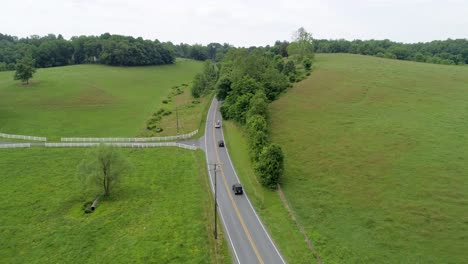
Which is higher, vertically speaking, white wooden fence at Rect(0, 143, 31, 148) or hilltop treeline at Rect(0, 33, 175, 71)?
hilltop treeline at Rect(0, 33, 175, 71)

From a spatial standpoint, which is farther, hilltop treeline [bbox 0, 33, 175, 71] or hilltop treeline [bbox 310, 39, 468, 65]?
hilltop treeline [bbox 0, 33, 175, 71]

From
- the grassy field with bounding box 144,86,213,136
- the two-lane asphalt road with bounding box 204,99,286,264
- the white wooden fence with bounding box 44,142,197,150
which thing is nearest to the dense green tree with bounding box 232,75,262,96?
the grassy field with bounding box 144,86,213,136

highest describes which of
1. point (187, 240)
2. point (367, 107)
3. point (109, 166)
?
point (367, 107)

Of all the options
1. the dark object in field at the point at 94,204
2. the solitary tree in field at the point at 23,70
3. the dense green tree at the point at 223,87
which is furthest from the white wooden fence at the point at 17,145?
the solitary tree in field at the point at 23,70

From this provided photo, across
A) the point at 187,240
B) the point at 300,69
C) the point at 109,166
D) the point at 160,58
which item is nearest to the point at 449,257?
the point at 187,240

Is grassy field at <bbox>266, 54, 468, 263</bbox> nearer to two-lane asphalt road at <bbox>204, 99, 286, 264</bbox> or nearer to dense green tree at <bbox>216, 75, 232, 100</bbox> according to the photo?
two-lane asphalt road at <bbox>204, 99, 286, 264</bbox>

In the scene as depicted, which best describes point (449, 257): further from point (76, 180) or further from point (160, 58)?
point (160, 58)

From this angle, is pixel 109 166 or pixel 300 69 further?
pixel 300 69

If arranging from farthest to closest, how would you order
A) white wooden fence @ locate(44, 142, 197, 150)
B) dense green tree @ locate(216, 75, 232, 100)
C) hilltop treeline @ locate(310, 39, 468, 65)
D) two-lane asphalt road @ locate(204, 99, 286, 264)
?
hilltop treeline @ locate(310, 39, 468, 65)
dense green tree @ locate(216, 75, 232, 100)
white wooden fence @ locate(44, 142, 197, 150)
two-lane asphalt road @ locate(204, 99, 286, 264)
